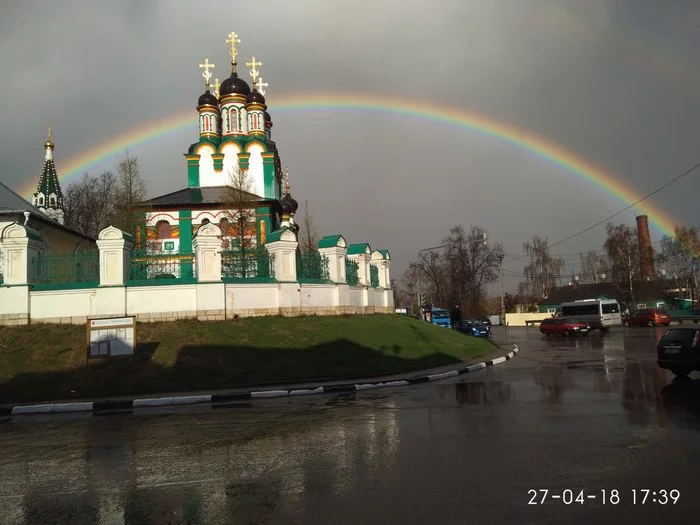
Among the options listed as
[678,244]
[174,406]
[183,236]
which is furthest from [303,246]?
[678,244]

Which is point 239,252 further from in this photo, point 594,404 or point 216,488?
point 216,488

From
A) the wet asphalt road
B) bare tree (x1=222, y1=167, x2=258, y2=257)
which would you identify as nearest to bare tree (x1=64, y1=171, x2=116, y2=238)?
bare tree (x1=222, y1=167, x2=258, y2=257)

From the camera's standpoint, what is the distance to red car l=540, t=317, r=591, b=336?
1505 inches

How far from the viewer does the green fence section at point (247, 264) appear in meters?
19.6

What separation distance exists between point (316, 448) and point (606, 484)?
3.43 meters

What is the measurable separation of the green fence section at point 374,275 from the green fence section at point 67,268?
41.4ft

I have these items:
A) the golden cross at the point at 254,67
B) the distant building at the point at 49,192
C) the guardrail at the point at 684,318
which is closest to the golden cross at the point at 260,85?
the golden cross at the point at 254,67

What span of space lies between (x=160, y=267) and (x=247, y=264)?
299cm

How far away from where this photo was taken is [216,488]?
213 inches

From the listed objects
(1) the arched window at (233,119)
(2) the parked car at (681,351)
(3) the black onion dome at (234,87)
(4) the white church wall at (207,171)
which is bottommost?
(2) the parked car at (681,351)

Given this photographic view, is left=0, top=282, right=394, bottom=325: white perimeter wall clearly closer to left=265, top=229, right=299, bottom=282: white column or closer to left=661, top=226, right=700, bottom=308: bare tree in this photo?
left=265, top=229, right=299, bottom=282: white column

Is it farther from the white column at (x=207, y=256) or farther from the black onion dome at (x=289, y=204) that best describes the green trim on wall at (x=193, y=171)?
the white column at (x=207, y=256)

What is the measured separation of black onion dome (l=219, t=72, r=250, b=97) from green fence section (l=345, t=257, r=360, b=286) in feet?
94.4

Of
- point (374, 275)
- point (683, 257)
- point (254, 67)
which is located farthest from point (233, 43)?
point (683, 257)
